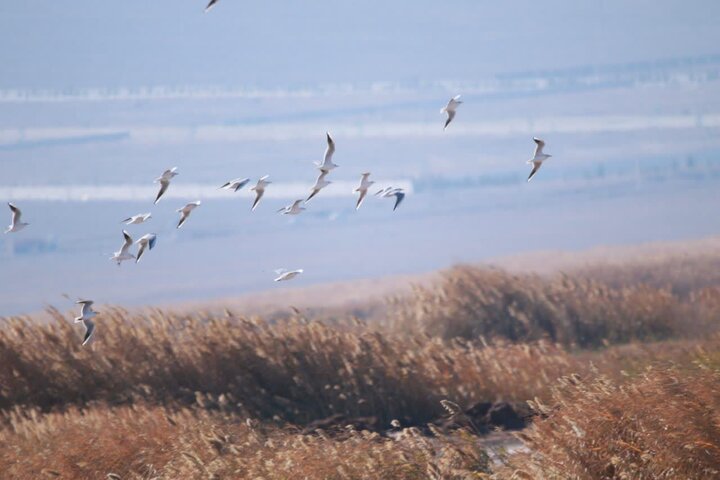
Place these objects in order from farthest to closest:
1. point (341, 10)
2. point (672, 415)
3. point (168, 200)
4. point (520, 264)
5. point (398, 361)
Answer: point (341, 10) < point (168, 200) < point (520, 264) < point (398, 361) < point (672, 415)

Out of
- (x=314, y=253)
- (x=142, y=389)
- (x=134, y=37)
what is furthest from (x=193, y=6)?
(x=142, y=389)

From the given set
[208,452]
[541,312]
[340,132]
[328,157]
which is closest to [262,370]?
[328,157]

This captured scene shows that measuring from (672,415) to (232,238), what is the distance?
72.2 m

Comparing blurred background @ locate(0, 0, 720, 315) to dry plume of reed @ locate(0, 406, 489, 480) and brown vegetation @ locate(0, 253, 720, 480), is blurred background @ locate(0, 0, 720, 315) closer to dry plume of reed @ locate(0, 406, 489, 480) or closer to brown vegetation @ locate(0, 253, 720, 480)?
brown vegetation @ locate(0, 253, 720, 480)

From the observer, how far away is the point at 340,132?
111000 mm

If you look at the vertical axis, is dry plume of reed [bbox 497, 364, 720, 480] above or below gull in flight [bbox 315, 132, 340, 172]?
below

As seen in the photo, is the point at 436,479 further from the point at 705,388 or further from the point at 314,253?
the point at 314,253

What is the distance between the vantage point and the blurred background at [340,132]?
227 ft

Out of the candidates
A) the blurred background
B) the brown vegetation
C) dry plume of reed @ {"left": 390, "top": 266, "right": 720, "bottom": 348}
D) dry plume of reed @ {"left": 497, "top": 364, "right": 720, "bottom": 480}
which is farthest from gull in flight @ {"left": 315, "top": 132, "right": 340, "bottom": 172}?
the blurred background

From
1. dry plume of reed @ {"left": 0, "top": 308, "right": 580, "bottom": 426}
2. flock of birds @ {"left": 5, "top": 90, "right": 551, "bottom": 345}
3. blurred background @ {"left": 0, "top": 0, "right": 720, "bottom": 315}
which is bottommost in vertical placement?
blurred background @ {"left": 0, "top": 0, "right": 720, "bottom": 315}

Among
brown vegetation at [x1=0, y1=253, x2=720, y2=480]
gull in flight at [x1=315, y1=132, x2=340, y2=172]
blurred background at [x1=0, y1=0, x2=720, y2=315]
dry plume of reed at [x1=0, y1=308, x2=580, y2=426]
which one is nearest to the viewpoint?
brown vegetation at [x1=0, y1=253, x2=720, y2=480]

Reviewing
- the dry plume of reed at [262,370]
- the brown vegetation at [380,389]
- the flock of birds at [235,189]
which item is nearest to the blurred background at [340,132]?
the brown vegetation at [380,389]

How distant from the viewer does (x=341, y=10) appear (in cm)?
13888

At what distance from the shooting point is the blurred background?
69.2 metres
